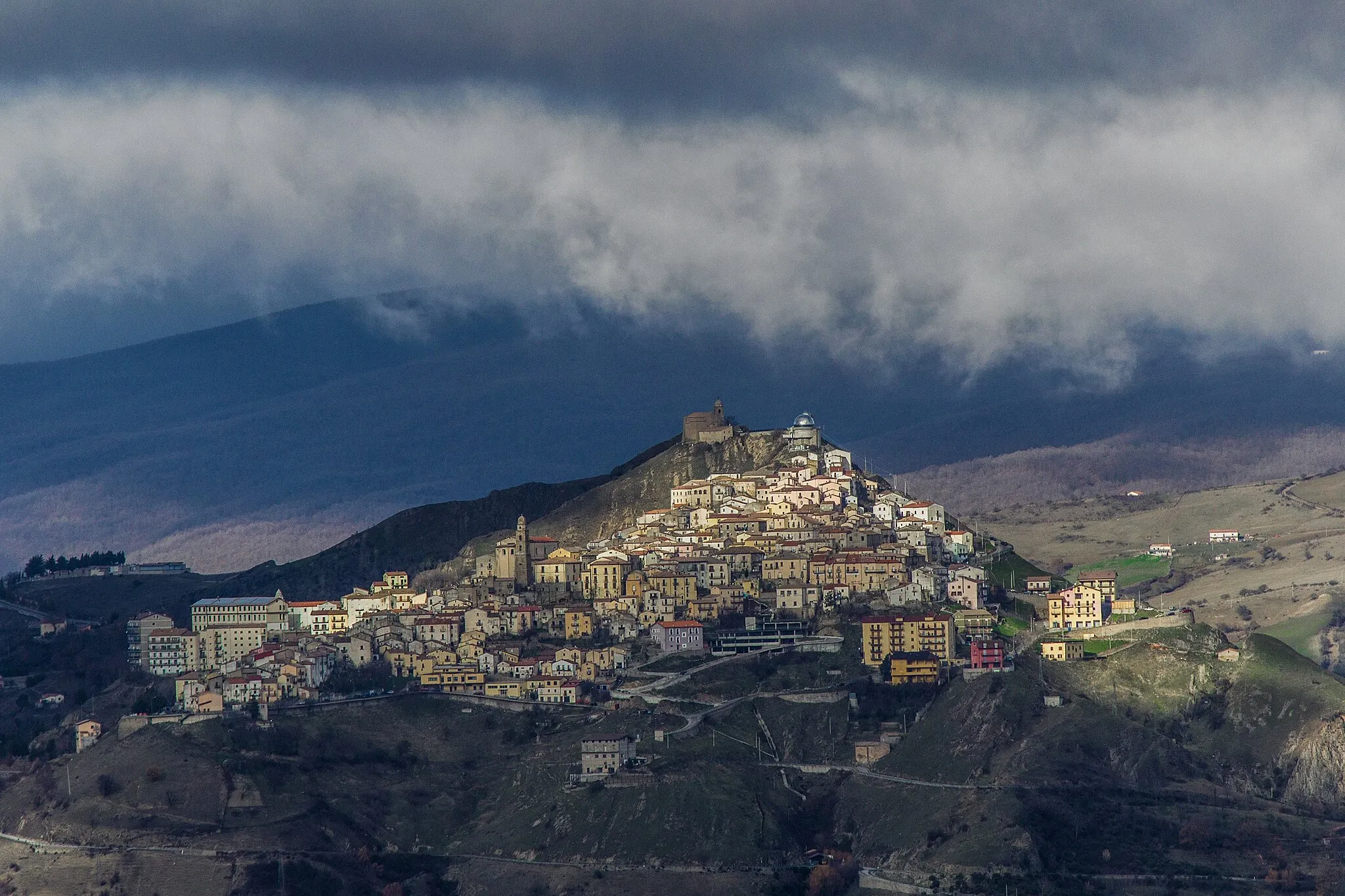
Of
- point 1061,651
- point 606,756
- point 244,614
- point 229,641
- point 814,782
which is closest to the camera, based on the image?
point 606,756

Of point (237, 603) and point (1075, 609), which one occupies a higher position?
point (237, 603)

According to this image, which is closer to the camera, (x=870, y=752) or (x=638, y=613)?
(x=870, y=752)

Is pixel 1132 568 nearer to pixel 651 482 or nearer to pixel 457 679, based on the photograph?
pixel 651 482

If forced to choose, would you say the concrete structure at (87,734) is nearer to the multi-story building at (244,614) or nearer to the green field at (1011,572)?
the multi-story building at (244,614)

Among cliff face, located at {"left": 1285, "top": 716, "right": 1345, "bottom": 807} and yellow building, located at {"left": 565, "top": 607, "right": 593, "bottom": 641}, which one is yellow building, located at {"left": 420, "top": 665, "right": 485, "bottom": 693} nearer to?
yellow building, located at {"left": 565, "top": 607, "right": 593, "bottom": 641}

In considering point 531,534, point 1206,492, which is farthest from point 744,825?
point 1206,492

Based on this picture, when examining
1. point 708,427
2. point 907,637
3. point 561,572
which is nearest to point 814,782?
point 907,637

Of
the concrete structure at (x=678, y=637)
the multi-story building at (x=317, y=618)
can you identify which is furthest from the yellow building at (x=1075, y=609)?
the multi-story building at (x=317, y=618)

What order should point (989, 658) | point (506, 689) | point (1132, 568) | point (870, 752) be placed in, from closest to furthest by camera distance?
1. point (870, 752)
2. point (989, 658)
3. point (506, 689)
4. point (1132, 568)
